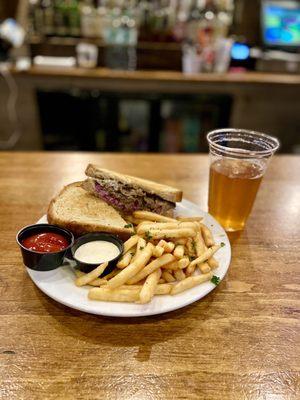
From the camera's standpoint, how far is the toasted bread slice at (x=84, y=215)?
1266 millimetres

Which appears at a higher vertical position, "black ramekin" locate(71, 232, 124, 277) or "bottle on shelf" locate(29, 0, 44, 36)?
"bottle on shelf" locate(29, 0, 44, 36)

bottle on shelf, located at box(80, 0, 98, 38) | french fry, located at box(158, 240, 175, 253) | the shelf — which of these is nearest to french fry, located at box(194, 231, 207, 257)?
french fry, located at box(158, 240, 175, 253)

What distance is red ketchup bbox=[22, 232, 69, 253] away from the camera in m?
1.12

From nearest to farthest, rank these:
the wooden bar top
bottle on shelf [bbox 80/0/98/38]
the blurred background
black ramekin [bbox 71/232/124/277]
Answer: black ramekin [bbox 71/232/124/277] < the wooden bar top < the blurred background < bottle on shelf [bbox 80/0/98/38]

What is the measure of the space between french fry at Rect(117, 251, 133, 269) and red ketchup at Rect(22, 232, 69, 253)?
177 mm

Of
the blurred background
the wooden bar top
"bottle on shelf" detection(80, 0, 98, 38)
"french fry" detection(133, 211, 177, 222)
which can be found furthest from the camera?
"bottle on shelf" detection(80, 0, 98, 38)

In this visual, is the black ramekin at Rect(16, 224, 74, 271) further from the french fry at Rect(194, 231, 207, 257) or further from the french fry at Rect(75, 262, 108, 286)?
the french fry at Rect(194, 231, 207, 257)

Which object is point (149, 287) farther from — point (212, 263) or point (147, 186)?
point (147, 186)

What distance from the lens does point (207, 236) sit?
1.26 meters

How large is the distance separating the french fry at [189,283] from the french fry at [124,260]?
0.15m

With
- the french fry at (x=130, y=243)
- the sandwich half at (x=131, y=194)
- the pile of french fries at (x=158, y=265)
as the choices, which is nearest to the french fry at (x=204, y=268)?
the pile of french fries at (x=158, y=265)

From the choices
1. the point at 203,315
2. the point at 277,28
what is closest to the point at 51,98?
the point at 277,28

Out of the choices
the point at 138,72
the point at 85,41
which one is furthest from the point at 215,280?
the point at 85,41

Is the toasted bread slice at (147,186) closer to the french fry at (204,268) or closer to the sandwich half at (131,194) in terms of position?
the sandwich half at (131,194)
